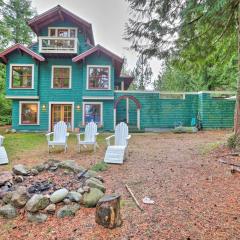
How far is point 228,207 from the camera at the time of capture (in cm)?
329

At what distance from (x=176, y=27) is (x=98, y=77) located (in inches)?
323

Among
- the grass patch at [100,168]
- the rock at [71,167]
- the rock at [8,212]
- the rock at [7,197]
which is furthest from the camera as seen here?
the grass patch at [100,168]

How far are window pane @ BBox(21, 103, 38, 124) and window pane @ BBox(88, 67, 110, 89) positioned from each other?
395 cm

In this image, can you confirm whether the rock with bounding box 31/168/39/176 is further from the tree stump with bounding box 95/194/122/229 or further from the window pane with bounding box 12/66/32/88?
the window pane with bounding box 12/66/32/88

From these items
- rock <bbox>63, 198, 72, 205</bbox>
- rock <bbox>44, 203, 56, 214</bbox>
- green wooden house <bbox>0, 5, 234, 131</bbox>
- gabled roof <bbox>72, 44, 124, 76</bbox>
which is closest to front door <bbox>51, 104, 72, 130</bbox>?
green wooden house <bbox>0, 5, 234, 131</bbox>

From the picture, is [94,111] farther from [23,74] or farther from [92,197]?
[92,197]

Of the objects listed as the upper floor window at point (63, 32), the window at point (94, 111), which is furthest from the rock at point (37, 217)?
the upper floor window at point (63, 32)

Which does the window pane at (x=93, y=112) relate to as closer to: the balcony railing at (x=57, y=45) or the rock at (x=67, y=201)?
the balcony railing at (x=57, y=45)

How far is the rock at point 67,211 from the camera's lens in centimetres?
329

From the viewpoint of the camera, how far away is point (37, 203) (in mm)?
3387

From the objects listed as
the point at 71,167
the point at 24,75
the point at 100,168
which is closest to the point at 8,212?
the point at 71,167

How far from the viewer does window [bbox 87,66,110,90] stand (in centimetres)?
1456

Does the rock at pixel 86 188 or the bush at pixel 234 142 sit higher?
the bush at pixel 234 142

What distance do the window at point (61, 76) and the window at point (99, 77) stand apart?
1.44 metres
